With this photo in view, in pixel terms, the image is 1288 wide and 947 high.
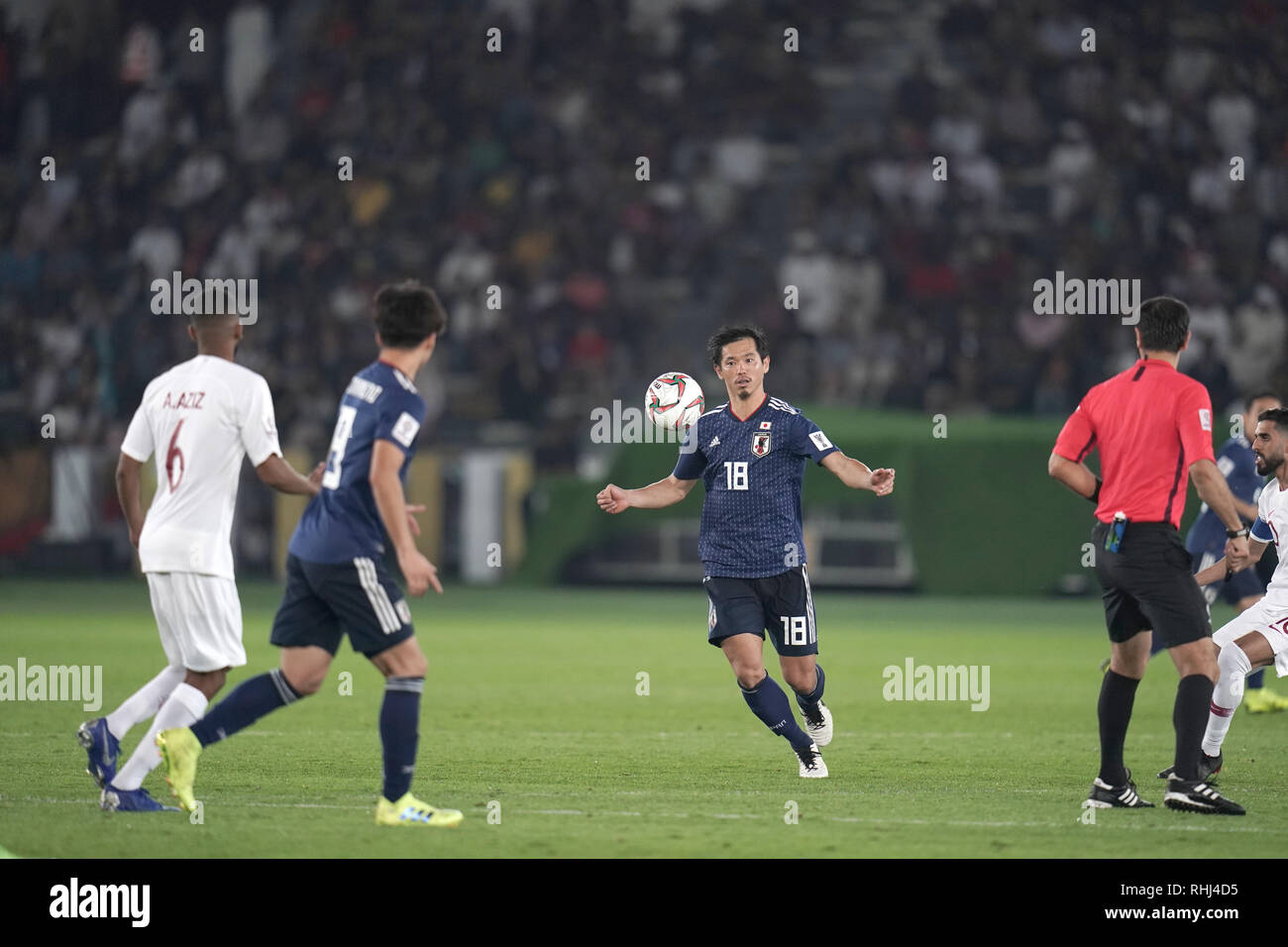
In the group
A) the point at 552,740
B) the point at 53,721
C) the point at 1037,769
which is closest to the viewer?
the point at 1037,769

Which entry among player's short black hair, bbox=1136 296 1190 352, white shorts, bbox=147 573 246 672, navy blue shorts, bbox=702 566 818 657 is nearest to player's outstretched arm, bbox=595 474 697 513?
navy blue shorts, bbox=702 566 818 657

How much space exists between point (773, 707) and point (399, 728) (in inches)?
83.2

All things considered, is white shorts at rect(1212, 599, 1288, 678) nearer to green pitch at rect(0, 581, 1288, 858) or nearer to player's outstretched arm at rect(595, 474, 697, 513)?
green pitch at rect(0, 581, 1288, 858)

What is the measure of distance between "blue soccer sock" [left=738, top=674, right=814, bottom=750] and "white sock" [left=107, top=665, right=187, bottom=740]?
2512mm

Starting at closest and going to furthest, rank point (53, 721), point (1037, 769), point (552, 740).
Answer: point (1037, 769) → point (552, 740) → point (53, 721)

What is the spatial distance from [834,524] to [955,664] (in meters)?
6.97

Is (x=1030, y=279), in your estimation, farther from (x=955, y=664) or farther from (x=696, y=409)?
(x=696, y=409)

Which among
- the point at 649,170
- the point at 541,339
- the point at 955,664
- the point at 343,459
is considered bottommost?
the point at 955,664

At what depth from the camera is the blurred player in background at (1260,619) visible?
26.6 feet

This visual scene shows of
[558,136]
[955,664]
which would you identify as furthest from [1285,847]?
[558,136]

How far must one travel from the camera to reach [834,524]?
19.9m

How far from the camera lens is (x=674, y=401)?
375 inches

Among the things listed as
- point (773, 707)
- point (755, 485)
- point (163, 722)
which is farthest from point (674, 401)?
point (163, 722)

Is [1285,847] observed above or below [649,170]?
below
